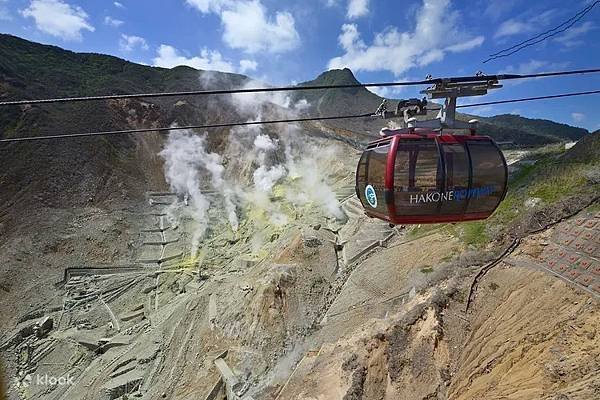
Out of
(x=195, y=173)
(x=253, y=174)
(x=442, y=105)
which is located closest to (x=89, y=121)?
(x=195, y=173)

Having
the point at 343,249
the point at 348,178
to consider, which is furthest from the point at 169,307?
the point at 348,178

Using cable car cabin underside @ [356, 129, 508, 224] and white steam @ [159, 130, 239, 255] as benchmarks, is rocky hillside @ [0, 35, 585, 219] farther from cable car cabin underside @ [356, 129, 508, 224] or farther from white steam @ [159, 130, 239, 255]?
cable car cabin underside @ [356, 129, 508, 224]

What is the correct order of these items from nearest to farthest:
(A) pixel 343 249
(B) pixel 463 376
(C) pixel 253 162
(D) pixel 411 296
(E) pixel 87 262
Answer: (B) pixel 463 376
(D) pixel 411 296
(A) pixel 343 249
(E) pixel 87 262
(C) pixel 253 162

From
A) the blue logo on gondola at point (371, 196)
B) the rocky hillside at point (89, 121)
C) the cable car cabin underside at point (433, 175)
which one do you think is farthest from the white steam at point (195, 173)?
the cable car cabin underside at point (433, 175)

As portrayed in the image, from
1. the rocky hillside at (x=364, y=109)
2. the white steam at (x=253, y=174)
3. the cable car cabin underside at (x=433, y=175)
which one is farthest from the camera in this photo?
the rocky hillside at (x=364, y=109)

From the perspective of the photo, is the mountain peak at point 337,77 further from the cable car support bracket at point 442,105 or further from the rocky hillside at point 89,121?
the cable car support bracket at point 442,105

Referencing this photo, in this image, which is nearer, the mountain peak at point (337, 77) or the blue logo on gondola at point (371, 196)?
the blue logo on gondola at point (371, 196)

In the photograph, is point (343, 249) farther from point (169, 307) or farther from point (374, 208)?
point (374, 208)
